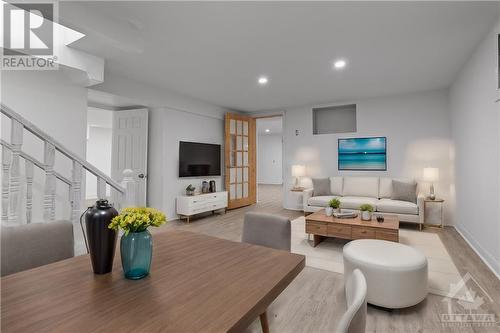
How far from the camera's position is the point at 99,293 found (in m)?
0.92

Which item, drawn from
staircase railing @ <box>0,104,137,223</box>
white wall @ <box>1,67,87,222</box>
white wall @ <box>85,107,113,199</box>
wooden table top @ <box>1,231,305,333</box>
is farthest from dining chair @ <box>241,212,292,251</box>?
white wall @ <box>85,107,113,199</box>

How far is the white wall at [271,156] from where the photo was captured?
12.6 m

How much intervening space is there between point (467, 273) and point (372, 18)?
9.08 feet

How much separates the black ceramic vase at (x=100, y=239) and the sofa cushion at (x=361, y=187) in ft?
16.2

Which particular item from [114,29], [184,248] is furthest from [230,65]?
[184,248]

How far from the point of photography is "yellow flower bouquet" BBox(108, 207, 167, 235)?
1.03m

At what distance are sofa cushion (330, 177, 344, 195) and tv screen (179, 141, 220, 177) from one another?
2.70 metres

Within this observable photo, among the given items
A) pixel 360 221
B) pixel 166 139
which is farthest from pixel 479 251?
pixel 166 139

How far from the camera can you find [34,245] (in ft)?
4.35

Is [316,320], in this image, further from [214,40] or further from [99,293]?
[214,40]

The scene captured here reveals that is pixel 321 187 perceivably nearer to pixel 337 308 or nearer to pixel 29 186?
pixel 337 308

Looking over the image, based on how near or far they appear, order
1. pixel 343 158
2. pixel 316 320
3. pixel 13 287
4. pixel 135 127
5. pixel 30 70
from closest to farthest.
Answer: pixel 13 287
pixel 316 320
pixel 30 70
pixel 135 127
pixel 343 158

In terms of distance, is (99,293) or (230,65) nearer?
(99,293)

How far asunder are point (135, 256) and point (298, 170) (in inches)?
201
